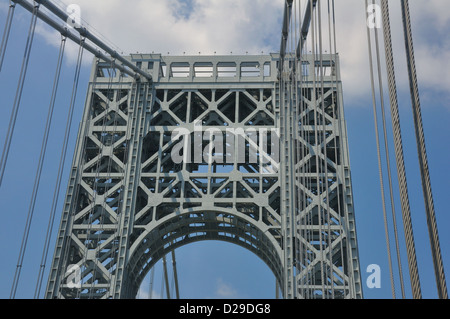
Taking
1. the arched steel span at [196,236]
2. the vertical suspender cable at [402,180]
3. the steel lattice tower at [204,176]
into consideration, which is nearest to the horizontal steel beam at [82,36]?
the steel lattice tower at [204,176]

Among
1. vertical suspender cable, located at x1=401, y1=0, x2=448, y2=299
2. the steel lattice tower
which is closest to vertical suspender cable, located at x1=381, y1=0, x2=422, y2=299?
vertical suspender cable, located at x1=401, y1=0, x2=448, y2=299

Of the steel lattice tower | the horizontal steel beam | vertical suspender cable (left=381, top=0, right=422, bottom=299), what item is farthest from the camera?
the steel lattice tower

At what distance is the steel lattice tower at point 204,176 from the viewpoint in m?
24.9

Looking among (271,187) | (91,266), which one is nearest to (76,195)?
(91,266)

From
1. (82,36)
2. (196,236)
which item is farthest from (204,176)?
(82,36)

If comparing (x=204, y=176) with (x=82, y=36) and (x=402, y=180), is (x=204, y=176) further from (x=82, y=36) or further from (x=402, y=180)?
(x=402, y=180)

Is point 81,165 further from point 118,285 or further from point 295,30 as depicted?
point 295,30

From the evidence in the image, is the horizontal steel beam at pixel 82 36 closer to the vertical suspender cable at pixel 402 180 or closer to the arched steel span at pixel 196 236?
the arched steel span at pixel 196 236

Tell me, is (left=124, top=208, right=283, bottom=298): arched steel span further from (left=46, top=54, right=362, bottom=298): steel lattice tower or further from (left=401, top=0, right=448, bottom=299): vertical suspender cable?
(left=401, top=0, right=448, bottom=299): vertical suspender cable

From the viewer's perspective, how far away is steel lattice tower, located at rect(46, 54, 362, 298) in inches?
979

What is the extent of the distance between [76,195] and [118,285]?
161 inches

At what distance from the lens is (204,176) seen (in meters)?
26.3

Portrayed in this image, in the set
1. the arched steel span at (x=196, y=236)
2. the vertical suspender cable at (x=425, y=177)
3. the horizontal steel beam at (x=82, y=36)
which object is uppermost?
the horizontal steel beam at (x=82, y=36)

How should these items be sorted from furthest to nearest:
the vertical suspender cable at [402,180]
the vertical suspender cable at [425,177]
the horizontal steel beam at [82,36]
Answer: the horizontal steel beam at [82,36]
the vertical suspender cable at [402,180]
the vertical suspender cable at [425,177]
